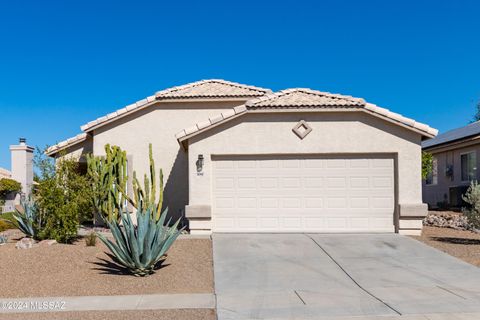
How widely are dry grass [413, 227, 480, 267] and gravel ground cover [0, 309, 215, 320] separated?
6784 millimetres

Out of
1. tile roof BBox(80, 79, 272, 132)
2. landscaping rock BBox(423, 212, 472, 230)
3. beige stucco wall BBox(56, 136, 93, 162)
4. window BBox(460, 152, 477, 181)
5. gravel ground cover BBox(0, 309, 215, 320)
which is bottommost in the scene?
gravel ground cover BBox(0, 309, 215, 320)

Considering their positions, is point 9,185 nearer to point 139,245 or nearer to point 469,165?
point 139,245

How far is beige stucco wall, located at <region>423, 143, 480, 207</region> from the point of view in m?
22.0

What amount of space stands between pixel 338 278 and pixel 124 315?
4320 millimetres

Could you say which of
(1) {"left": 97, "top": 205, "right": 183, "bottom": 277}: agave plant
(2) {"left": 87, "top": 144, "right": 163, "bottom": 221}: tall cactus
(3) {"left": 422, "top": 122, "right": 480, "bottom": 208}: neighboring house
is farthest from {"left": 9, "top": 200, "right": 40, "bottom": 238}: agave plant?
(3) {"left": 422, "top": 122, "right": 480, "bottom": 208}: neighboring house

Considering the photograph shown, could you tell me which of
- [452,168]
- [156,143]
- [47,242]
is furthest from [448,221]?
[47,242]

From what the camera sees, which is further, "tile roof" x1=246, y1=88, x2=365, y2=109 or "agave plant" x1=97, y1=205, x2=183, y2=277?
"tile roof" x1=246, y1=88, x2=365, y2=109

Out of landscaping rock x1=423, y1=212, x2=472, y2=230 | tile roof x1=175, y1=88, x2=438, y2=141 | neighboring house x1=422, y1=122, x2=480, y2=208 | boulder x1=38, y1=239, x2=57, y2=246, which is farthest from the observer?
neighboring house x1=422, y1=122, x2=480, y2=208

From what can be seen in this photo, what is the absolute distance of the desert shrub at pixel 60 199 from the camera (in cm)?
1246

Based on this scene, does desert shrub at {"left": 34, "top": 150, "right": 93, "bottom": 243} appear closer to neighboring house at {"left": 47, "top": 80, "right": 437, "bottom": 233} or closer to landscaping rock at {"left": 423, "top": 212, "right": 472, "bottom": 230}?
neighboring house at {"left": 47, "top": 80, "right": 437, "bottom": 233}

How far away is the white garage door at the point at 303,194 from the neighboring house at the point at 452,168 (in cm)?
854

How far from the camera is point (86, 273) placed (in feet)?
31.9

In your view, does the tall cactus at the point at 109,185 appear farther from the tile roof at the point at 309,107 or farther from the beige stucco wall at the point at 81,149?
the beige stucco wall at the point at 81,149

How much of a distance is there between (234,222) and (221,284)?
5176 mm
